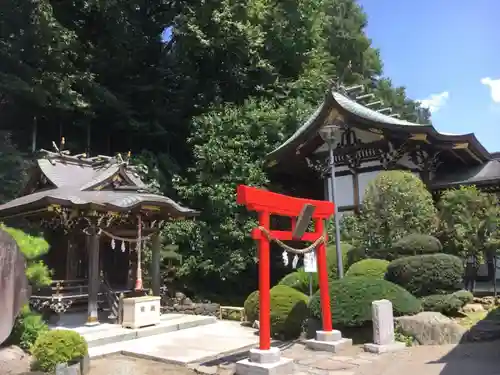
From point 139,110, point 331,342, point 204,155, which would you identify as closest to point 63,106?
point 139,110

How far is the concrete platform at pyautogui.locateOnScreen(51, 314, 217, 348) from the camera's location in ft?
35.2

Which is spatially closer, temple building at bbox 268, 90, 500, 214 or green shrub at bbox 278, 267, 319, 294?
green shrub at bbox 278, 267, 319, 294

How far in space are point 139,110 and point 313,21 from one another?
10.9 meters

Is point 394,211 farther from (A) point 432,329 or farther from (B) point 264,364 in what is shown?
(B) point 264,364

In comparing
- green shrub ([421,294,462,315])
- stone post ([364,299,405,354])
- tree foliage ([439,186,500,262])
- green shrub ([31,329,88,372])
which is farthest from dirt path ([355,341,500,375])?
green shrub ([31,329,88,372])

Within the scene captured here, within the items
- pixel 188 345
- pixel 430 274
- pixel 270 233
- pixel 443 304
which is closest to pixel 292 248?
pixel 270 233

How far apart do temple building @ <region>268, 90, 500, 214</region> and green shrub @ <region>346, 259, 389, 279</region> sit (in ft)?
14.4

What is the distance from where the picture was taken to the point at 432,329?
9.67 meters

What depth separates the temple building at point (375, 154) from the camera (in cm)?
1584

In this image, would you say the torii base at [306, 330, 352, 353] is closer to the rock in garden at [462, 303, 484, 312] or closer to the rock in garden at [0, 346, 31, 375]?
the rock in garden at [462, 303, 484, 312]

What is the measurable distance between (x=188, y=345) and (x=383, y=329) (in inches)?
171

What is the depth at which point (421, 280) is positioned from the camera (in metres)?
11.3

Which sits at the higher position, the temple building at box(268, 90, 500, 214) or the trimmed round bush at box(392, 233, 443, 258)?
the temple building at box(268, 90, 500, 214)

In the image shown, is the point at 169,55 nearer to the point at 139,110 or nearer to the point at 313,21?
the point at 139,110
